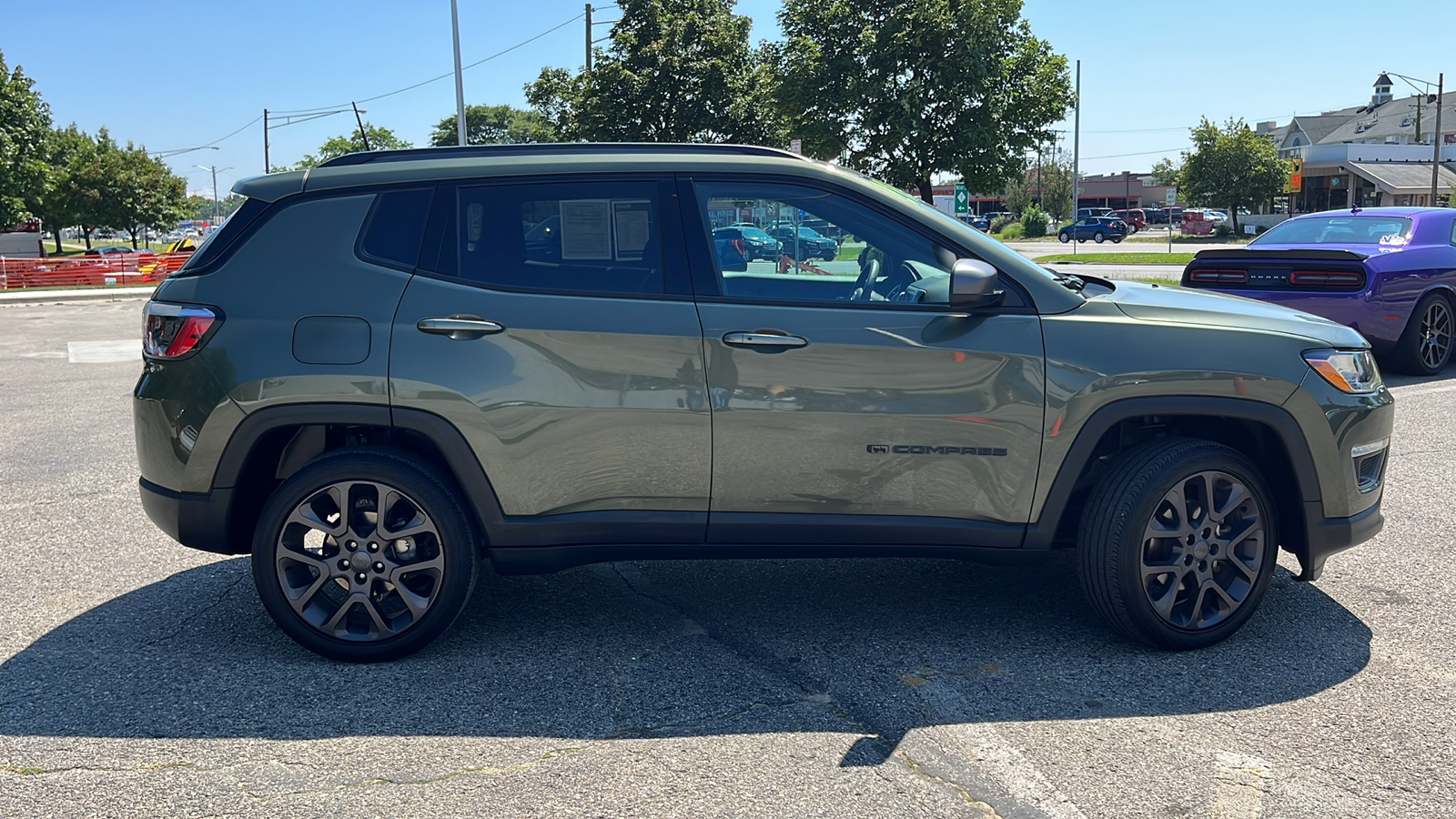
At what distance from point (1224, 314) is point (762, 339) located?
1.67m

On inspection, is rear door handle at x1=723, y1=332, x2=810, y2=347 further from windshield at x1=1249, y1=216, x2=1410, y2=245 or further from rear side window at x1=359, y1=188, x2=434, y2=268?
windshield at x1=1249, y1=216, x2=1410, y2=245

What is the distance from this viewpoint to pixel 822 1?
3045 cm

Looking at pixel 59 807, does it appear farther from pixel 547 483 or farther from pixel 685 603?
pixel 685 603

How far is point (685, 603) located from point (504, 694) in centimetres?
106

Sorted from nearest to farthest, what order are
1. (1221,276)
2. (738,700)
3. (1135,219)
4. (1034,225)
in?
(738,700)
(1221,276)
(1034,225)
(1135,219)

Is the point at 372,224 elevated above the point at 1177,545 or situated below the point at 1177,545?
above

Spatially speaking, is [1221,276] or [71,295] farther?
[71,295]

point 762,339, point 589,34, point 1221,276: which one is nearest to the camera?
point 762,339

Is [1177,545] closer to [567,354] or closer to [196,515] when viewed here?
[567,354]

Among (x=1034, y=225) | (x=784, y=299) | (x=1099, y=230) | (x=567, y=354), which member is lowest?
(x=567, y=354)

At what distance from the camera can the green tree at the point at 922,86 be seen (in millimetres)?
28891

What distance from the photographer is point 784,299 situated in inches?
157

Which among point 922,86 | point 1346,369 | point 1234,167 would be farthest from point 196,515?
point 1234,167

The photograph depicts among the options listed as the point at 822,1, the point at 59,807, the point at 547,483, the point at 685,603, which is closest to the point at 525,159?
the point at 547,483
